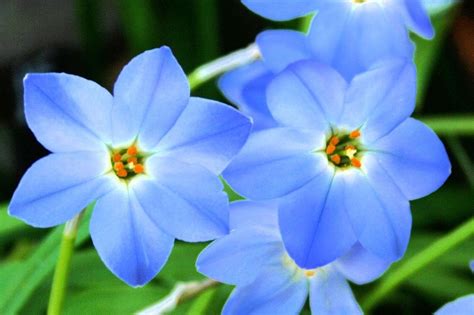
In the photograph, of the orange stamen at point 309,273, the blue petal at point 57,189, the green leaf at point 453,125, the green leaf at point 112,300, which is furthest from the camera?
the green leaf at point 453,125

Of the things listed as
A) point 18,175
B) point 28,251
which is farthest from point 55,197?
point 18,175

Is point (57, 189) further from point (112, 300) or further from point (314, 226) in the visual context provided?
point (112, 300)

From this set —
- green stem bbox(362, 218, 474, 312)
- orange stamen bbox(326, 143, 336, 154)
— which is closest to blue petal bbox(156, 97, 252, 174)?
orange stamen bbox(326, 143, 336, 154)

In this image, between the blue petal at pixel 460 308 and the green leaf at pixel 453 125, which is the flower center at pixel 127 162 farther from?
the green leaf at pixel 453 125

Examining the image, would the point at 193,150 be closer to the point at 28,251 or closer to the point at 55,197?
the point at 55,197


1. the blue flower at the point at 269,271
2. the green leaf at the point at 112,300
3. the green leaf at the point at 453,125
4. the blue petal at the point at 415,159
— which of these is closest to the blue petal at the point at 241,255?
the blue flower at the point at 269,271

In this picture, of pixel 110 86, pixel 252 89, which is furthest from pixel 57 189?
pixel 110 86

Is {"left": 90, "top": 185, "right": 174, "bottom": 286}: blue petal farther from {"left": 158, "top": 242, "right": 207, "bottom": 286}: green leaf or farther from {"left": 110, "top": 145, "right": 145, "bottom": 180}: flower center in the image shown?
{"left": 158, "top": 242, "right": 207, "bottom": 286}: green leaf
